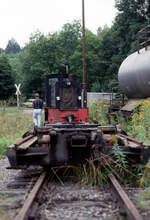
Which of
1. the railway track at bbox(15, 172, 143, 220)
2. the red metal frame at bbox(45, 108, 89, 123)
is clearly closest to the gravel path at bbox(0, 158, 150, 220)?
the railway track at bbox(15, 172, 143, 220)

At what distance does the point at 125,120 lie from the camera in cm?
1212

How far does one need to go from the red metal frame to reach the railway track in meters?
3.42

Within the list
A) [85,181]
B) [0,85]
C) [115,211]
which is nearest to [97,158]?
[85,181]

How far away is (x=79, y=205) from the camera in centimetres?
405

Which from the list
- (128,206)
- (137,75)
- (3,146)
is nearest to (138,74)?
(137,75)

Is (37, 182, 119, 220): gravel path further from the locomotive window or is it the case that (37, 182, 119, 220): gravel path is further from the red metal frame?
the locomotive window

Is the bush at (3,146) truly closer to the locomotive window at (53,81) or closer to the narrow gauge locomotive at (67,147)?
the locomotive window at (53,81)

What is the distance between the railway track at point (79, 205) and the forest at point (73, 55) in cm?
3586

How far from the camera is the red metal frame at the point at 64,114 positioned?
26.9ft

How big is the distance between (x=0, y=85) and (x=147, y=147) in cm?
4490

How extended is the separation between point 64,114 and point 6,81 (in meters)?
42.4

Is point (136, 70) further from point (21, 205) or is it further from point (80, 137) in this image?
point (21, 205)

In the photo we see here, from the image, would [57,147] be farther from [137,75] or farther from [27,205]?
[137,75]

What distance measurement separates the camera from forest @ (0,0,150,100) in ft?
131
